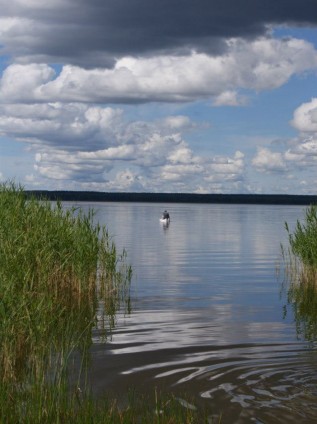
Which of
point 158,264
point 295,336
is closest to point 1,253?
point 295,336

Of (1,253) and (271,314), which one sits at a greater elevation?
(1,253)

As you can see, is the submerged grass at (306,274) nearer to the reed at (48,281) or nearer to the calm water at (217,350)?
the calm water at (217,350)

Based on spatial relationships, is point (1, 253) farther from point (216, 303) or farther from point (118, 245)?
point (118, 245)

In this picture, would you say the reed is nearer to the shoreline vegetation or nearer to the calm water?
the shoreline vegetation

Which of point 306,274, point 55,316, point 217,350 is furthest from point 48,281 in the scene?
point 306,274

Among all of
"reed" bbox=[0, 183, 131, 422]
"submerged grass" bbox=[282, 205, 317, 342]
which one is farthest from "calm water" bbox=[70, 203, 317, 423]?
"reed" bbox=[0, 183, 131, 422]

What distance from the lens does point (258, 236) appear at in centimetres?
5372

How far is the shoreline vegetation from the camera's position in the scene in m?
8.17

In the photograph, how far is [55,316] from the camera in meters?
12.8

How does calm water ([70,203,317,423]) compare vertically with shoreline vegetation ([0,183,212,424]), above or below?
below

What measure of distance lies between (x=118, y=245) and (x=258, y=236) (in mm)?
15963

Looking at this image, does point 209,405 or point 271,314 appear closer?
point 209,405

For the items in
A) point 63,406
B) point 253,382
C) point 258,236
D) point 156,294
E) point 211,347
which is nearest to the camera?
point 63,406

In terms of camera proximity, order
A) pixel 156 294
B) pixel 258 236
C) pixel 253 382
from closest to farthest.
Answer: pixel 253 382
pixel 156 294
pixel 258 236
